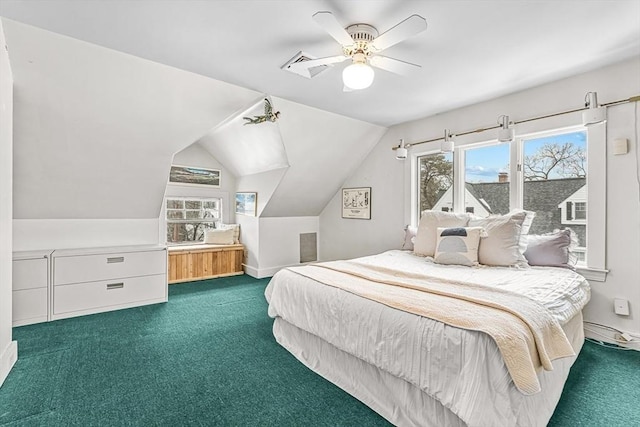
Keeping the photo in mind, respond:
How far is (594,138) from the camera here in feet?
8.93

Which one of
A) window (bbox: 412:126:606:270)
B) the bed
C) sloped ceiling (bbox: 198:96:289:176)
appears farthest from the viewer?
sloped ceiling (bbox: 198:96:289:176)

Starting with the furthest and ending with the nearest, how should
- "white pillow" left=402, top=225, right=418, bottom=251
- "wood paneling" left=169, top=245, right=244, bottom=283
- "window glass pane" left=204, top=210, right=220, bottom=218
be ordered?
"window glass pane" left=204, top=210, right=220, bottom=218
"wood paneling" left=169, top=245, right=244, bottom=283
"white pillow" left=402, top=225, right=418, bottom=251

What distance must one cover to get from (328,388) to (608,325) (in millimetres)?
2482

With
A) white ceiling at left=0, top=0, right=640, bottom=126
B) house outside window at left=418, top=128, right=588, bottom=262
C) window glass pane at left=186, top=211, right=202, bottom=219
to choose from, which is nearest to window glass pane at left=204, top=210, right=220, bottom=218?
window glass pane at left=186, top=211, right=202, bottom=219

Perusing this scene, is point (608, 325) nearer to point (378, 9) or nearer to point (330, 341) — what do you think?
point (330, 341)

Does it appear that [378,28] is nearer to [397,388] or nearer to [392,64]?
[392,64]

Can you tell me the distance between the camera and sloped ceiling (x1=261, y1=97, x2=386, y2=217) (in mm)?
3816

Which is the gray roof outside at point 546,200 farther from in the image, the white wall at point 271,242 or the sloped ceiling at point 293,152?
the white wall at point 271,242

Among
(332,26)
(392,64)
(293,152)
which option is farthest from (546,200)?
(293,152)

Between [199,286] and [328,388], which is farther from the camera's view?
[199,286]

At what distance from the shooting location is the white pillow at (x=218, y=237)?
5.36 metres

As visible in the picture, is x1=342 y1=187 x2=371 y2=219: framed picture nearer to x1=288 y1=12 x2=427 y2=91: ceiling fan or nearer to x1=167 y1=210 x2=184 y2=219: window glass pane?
x1=288 y1=12 x2=427 y2=91: ceiling fan

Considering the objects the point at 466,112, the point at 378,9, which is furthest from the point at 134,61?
the point at 466,112

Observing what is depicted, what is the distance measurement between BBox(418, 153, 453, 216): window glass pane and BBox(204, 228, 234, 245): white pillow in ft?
10.5
